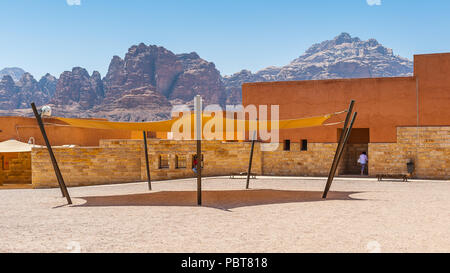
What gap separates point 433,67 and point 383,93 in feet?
8.02

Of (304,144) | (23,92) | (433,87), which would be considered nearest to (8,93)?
(23,92)

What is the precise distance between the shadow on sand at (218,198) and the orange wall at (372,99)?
25.0ft

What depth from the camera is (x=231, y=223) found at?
7.84 m

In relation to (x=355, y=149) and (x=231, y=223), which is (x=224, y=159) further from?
(x=231, y=223)

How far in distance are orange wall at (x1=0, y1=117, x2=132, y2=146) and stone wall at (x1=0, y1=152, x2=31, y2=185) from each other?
6.78m

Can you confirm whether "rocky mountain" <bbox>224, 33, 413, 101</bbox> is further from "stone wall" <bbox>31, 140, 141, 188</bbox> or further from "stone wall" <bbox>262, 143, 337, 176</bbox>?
"stone wall" <bbox>31, 140, 141, 188</bbox>

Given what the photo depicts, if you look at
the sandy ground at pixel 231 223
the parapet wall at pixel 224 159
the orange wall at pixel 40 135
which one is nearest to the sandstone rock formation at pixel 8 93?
the orange wall at pixel 40 135

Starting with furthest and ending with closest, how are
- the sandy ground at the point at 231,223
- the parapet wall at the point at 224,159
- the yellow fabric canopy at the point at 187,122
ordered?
the parapet wall at the point at 224,159 < the yellow fabric canopy at the point at 187,122 < the sandy ground at the point at 231,223

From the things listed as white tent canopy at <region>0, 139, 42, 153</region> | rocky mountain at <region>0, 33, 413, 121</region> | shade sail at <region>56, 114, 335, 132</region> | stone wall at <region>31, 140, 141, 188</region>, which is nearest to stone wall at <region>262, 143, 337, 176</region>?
→ shade sail at <region>56, 114, 335, 132</region>

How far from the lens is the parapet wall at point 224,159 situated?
16969 millimetres

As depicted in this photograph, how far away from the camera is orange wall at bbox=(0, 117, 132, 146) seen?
27.6 m

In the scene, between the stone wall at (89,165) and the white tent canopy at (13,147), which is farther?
the white tent canopy at (13,147)

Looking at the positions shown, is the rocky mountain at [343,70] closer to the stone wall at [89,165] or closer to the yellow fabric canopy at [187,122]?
the stone wall at [89,165]

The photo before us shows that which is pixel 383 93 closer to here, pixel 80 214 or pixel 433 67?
pixel 433 67
